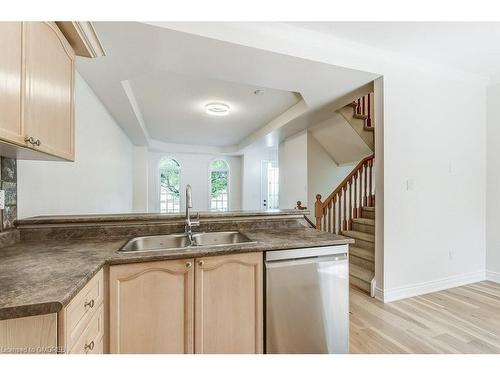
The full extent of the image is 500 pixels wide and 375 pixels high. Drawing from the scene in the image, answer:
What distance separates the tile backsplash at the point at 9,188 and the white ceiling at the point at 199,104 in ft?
5.83

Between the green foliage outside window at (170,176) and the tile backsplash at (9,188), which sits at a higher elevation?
the green foliage outside window at (170,176)

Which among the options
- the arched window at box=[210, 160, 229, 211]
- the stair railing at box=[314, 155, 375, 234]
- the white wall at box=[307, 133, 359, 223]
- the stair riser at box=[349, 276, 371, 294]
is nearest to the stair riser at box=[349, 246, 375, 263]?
the stair riser at box=[349, 276, 371, 294]

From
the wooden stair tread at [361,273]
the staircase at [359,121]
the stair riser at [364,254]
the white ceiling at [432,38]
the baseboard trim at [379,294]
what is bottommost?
the baseboard trim at [379,294]

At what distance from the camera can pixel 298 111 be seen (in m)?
3.74

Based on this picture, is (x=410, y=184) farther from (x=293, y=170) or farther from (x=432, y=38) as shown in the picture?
(x=293, y=170)

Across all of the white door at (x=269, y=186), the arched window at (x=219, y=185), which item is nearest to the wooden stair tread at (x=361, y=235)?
the white door at (x=269, y=186)

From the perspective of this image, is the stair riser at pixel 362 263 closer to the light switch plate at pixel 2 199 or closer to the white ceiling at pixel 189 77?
the white ceiling at pixel 189 77

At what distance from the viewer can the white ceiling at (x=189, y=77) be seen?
193 cm

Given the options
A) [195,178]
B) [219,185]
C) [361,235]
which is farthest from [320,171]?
[195,178]

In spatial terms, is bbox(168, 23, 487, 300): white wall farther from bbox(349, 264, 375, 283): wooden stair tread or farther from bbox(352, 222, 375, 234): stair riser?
bbox(352, 222, 375, 234): stair riser

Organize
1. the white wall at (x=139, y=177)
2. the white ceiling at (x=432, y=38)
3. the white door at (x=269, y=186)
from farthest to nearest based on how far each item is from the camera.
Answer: the white door at (x=269, y=186) < the white wall at (x=139, y=177) < the white ceiling at (x=432, y=38)

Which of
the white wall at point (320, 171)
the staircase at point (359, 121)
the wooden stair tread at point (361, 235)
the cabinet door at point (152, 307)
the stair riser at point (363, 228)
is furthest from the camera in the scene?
the white wall at point (320, 171)

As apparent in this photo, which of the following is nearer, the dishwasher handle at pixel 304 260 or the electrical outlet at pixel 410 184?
the dishwasher handle at pixel 304 260

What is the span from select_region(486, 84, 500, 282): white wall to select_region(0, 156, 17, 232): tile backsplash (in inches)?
195
